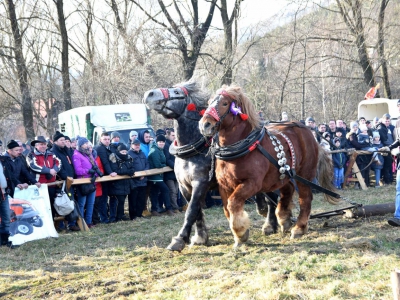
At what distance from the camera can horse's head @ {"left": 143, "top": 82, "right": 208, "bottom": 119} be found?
624 cm

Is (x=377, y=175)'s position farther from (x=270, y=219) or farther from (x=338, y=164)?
(x=270, y=219)

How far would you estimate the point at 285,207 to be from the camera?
715 centimetres

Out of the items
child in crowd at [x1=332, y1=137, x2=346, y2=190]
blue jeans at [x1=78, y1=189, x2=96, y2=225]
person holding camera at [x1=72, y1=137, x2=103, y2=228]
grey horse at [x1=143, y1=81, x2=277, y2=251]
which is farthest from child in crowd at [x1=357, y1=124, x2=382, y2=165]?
grey horse at [x1=143, y1=81, x2=277, y2=251]

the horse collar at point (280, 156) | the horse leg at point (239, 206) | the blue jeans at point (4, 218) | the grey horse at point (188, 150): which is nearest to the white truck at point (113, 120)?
the blue jeans at point (4, 218)

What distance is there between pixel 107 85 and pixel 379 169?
1224 cm

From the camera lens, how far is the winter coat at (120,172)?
9859mm

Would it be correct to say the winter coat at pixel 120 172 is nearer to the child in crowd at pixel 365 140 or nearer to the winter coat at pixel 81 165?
the winter coat at pixel 81 165

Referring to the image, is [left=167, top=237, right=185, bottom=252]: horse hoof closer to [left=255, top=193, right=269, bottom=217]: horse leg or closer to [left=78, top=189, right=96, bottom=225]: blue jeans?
[left=255, top=193, right=269, bottom=217]: horse leg

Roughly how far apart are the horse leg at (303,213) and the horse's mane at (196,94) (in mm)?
1801

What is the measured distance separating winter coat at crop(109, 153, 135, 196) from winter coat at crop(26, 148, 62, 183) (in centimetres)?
126

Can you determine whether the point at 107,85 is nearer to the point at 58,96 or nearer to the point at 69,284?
the point at 58,96

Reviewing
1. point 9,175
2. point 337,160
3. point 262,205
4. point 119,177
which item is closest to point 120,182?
point 119,177

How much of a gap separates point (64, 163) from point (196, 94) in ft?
12.0

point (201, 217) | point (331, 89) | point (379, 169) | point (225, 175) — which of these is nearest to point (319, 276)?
point (225, 175)
